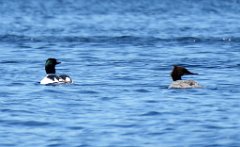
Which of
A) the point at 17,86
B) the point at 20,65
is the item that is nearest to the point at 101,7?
the point at 20,65

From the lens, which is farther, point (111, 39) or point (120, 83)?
point (111, 39)

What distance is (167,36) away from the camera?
160ft

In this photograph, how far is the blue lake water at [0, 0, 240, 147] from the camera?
22.8 m

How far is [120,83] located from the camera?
31500 millimetres

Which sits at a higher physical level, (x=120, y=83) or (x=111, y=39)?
(x=111, y=39)

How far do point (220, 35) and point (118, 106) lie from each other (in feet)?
76.3

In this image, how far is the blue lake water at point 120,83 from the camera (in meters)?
22.8

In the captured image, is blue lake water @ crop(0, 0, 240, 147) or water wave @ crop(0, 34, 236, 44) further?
water wave @ crop(0, 34, 236, 44)

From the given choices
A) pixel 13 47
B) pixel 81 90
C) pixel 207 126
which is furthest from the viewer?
pixel 13 47

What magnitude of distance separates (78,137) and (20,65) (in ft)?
48.4

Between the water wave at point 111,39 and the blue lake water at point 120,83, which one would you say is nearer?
the blue lake water at point 120,83

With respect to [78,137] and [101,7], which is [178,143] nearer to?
[78,137]

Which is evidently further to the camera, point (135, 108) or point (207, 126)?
point (135, 108)

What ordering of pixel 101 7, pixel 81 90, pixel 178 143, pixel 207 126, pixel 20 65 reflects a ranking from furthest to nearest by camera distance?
1. pixel 101 7
2. pixel 20 65
3. pixel 81 90
4. pixel 207 126
5. pixel 178 143
